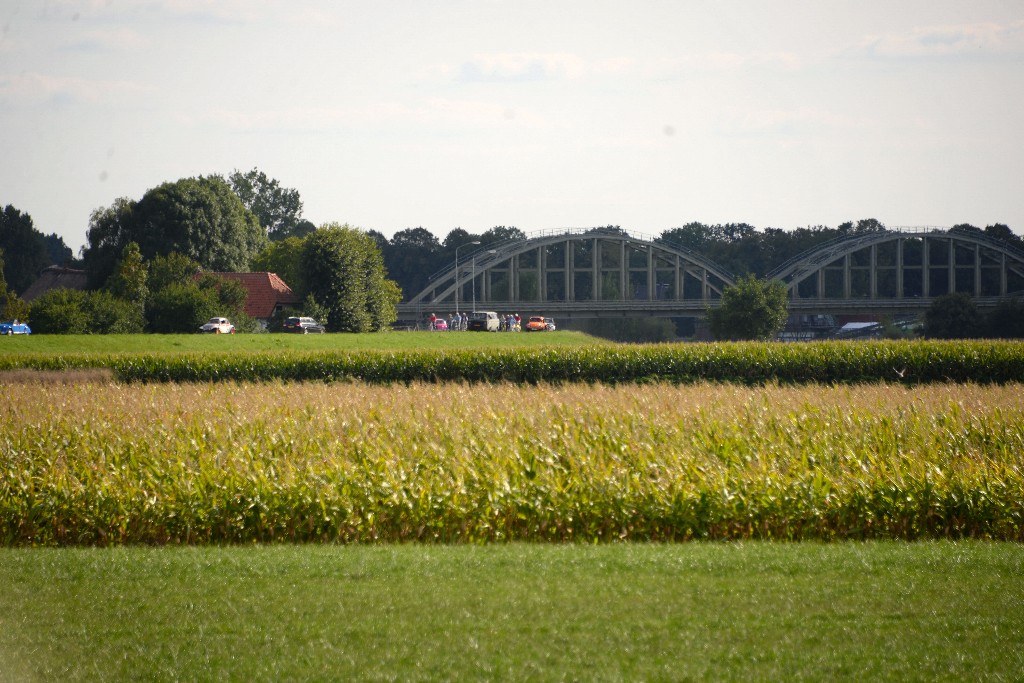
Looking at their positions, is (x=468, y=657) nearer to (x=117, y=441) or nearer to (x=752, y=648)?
(x=752, y=648)

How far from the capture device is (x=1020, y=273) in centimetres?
14112

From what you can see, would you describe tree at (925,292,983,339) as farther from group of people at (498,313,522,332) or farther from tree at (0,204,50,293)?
tree at (0,204,50,293)

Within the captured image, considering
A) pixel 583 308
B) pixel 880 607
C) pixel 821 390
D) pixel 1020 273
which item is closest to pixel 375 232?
pixel 583 308

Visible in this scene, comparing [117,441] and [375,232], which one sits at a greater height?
[375,232]

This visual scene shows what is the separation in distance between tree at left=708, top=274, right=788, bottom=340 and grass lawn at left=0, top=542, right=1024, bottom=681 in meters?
89.6

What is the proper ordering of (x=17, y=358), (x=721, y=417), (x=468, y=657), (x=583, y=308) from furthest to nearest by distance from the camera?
(x=583, y=308)
(x=17, y=358)
(x=721, y=417)
(x=468, y=657)

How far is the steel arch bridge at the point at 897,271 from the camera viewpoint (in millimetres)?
121875

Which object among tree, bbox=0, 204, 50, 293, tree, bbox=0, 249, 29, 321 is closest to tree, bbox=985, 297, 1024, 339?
tree, bbox=0, 249, 29, 321

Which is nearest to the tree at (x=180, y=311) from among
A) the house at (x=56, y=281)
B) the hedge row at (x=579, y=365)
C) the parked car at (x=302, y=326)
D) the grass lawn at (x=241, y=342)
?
the parked car at (x=302, y=326)

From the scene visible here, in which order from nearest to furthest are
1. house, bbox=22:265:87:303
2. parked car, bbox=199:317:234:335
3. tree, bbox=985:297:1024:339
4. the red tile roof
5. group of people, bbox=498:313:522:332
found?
1. parked car, bbox=199:317:234:335
2. the red tile roof
3. group of people, bbox=498:313:522:332
4. house, bbox=22:265:87:303
5. tree, bbox=985:297:1024:339

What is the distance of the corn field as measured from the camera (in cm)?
1362

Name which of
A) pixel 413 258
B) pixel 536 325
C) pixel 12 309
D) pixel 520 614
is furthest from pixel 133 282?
pixel 413 258

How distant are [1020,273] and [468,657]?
151 m

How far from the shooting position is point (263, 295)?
9006 cm
